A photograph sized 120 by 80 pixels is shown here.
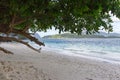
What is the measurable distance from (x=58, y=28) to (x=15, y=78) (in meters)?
1.98

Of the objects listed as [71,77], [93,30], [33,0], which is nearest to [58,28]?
[93,30]

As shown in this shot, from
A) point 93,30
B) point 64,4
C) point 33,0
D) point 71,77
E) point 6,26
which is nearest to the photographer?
point 33,0

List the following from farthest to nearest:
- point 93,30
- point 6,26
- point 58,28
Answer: point 93,30
point 58,28
point 6,26

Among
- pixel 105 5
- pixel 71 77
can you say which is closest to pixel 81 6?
pixel 105 5

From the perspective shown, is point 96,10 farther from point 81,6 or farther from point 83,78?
point 83,78

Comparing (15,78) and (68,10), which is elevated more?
(68,10)

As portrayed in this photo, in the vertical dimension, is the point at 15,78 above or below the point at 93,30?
below

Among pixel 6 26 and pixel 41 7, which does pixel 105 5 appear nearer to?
pixel 41 7

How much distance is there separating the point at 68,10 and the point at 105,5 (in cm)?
66

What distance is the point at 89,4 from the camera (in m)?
4.92

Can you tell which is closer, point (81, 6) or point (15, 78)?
point (81, 6)

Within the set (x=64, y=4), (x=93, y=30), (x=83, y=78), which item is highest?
(x=64, y=4)

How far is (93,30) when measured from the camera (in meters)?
8.93

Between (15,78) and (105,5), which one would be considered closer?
(105,5)
